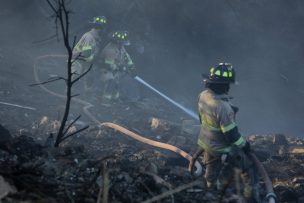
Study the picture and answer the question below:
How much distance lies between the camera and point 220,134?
568 cm

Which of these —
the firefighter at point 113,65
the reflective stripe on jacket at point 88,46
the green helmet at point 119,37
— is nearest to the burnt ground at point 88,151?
the firefighter at point 113,65

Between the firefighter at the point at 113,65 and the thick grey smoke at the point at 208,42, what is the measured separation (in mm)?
3431

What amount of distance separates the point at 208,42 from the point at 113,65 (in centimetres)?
564

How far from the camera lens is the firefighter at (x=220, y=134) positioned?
545cm

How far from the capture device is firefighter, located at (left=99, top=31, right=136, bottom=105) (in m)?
12.0

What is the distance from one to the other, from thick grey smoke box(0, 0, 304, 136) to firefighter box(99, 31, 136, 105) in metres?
3.43

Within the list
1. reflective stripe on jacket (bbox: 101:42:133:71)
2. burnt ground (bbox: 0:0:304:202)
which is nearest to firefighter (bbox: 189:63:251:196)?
burnt ground (bbox: 0:0:304:202)

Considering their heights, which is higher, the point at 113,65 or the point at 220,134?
the point at 113,65

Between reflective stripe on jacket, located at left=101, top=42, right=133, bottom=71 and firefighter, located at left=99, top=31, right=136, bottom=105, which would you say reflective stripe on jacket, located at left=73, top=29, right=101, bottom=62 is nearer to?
reflective stripe on jacket, located at left=101, top=42, right=133, bottom=71

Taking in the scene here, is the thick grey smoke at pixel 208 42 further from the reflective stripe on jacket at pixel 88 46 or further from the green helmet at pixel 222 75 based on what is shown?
the green helmet at pixel 222 75

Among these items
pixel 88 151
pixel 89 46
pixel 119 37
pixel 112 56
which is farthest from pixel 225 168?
pixel 119 37

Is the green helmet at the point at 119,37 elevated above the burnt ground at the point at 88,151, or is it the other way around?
the green helmet at the point at 119,37

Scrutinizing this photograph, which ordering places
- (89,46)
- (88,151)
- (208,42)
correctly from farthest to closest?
(208,42) < (89,46) < (88,151)

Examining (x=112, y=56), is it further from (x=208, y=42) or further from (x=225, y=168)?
(x=225, y=168)
